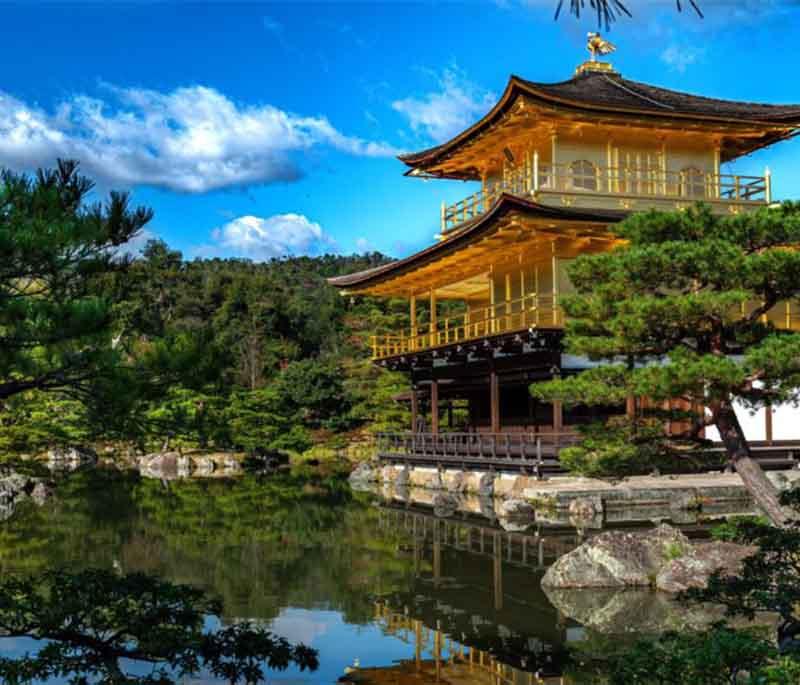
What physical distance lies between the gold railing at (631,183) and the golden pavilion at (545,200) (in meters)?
0.03

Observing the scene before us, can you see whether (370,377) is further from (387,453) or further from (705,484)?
(705,484)

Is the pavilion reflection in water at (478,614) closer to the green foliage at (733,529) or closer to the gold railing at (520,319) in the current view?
the green foliage at (733,529)

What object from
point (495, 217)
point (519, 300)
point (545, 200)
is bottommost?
point (519, 300)

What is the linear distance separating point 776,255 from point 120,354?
4.75m

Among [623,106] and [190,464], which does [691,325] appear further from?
[190,464]

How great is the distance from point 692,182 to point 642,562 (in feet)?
45.9

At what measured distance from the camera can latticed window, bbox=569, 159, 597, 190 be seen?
2166 centimetres

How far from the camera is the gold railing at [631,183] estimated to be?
21.3 meters

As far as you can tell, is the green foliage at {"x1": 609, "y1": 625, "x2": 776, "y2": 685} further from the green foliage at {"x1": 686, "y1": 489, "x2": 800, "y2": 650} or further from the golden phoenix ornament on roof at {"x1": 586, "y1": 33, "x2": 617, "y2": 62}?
the golden phoenix ornament on roof at {"x1": 586, "y1": 33, "x2": 617, "y2": 62}

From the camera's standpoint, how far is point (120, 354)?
616cm

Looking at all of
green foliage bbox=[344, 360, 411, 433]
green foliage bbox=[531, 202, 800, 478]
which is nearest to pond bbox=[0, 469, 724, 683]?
green foliage bbox=[531, 202, 800, 478]

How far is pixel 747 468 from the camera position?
24.2 feet

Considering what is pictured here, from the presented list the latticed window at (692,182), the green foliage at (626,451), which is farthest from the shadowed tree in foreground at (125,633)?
the latticed window at (692,182)

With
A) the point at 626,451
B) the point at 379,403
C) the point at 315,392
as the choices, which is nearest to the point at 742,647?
the point at 626,451
